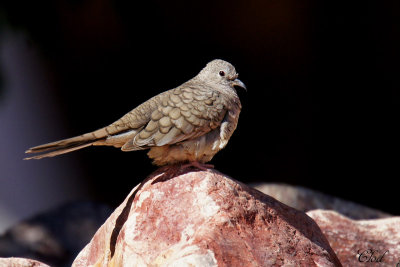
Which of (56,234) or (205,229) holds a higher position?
(205,229)

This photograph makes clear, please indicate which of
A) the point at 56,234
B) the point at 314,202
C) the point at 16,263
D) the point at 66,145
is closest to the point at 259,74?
the point at 314,202

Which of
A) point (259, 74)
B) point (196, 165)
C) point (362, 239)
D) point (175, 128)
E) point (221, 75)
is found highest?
point (221, 75)

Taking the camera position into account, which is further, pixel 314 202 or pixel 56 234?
pixel 56 234

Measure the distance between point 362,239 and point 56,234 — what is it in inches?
135

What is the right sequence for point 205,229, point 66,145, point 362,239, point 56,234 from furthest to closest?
point 56,234 → point 362,239 → point 66,145 → point 205,229

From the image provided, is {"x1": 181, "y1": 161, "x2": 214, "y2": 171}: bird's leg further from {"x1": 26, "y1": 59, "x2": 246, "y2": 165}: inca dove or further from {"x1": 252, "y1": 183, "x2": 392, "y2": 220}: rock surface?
{"x1": 252, "y1": 183, "x2": 392, "y2": 220}: rock surface

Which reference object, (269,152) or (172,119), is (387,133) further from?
(172,119)

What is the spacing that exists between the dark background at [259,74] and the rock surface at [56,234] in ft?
2.58

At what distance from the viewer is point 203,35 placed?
7.09m

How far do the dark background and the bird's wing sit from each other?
3.07m

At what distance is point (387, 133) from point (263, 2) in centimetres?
255

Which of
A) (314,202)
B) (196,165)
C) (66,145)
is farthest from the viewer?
(314,202)

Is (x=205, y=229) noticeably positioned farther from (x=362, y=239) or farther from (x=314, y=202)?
(x=314, y=202)

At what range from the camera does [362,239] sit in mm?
4617
